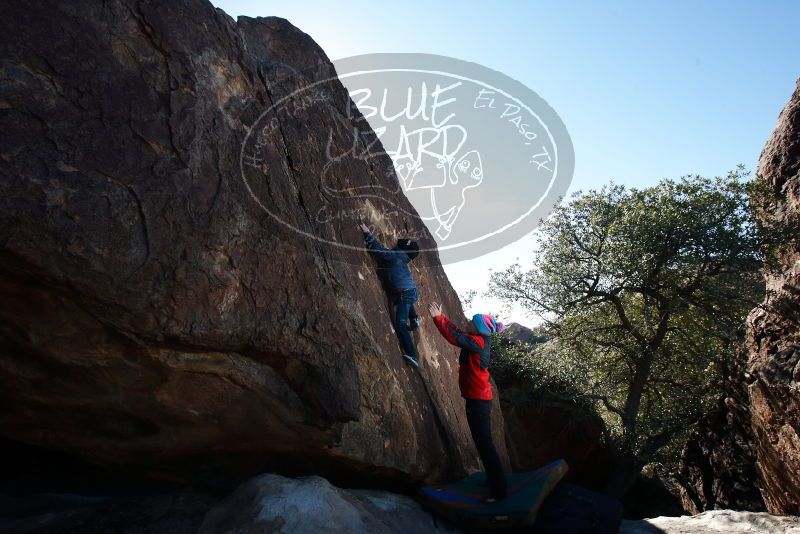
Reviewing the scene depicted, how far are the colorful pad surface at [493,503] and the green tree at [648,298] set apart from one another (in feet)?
28.4

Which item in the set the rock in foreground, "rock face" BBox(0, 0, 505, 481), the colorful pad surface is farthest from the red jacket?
the rock in foreground

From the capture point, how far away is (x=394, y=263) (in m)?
8.04

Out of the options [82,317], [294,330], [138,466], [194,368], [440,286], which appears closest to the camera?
[82,317]

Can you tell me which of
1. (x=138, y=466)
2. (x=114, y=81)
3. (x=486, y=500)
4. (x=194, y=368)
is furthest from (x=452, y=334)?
(x=114, y=81)

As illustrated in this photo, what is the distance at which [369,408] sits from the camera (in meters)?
A: 6.29

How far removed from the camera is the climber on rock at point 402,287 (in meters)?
7.61

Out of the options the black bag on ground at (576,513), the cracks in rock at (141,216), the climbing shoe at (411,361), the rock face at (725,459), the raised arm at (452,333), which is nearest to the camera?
the cracks in rock at (141,216)

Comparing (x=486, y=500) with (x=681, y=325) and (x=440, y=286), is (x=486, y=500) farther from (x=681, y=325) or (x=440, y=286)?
(x=681, y=325)

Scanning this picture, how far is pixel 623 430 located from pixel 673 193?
260 inches

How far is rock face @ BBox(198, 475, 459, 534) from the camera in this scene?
4520mm

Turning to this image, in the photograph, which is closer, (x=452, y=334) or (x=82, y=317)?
(x=82, y=317)

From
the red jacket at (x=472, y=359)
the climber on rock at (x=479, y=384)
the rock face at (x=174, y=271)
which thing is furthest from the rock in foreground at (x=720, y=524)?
the rock face at (x=174, y=271)

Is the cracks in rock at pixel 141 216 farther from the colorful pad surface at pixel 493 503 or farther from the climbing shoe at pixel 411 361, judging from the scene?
the colorful pad surface at pixel 493 503

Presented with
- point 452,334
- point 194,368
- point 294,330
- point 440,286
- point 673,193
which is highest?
point 673,193
